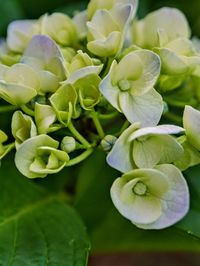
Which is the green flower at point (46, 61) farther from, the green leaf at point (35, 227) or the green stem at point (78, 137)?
the green leaf at point (35, 227)

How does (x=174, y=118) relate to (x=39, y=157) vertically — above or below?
below

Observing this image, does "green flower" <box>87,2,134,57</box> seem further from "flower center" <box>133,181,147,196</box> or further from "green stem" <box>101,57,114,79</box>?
"flower center" <box>133,181,147,196</box>

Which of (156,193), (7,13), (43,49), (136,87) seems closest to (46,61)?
(43,49)

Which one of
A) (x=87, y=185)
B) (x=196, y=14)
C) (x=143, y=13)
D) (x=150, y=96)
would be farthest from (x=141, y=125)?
(x=196, y=14)

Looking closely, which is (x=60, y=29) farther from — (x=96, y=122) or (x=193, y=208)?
(x=193, y=208)

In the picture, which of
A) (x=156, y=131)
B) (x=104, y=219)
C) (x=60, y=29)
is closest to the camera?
(x=156, y=131)

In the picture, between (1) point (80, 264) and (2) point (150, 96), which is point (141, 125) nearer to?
(2) point (150, 96)
